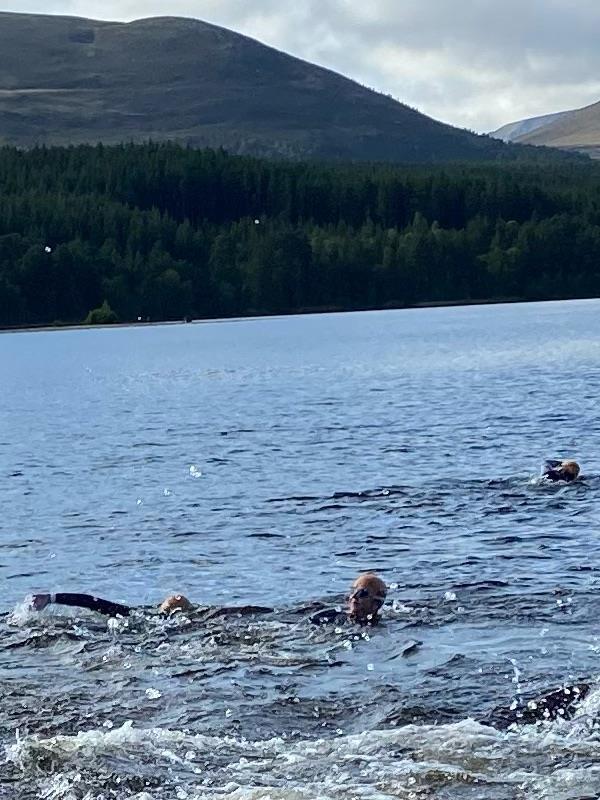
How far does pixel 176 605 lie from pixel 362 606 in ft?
9.06

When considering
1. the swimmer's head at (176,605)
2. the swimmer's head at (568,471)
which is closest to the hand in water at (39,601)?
the swimmer's head at (176,605)

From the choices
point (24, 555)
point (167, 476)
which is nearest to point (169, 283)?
point (167, 476)

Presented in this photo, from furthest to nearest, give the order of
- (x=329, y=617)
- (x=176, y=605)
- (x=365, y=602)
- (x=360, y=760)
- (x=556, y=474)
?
(x=556, y=474) < (x=176, y=605) < (x=329, y=617) < (x=365, y=602) < (x=360, y=760)

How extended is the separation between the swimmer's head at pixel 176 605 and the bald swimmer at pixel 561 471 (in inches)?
502

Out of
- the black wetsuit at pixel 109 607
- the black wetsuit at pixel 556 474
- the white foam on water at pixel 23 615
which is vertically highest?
the black wetsuit at pixel 556 474

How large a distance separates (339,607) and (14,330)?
170 m

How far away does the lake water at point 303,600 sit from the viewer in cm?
1514

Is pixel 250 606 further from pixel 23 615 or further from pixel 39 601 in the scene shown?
pixel 23 615

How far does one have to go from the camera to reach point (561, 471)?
32.8m

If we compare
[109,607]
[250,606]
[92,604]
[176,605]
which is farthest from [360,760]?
[109,607]

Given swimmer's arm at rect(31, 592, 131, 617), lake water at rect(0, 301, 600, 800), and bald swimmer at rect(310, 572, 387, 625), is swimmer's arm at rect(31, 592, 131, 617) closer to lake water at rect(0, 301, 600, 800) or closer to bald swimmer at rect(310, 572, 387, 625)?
lake water at rect(0, 301, 600, 800)

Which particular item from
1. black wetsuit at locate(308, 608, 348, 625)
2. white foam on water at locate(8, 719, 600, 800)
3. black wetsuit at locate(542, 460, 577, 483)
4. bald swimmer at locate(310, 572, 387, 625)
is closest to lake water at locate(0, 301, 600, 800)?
white foam on water at locate(8, 719, 600, 800)

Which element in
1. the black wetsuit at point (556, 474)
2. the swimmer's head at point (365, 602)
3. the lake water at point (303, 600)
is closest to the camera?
the lake water at point (303, 600)

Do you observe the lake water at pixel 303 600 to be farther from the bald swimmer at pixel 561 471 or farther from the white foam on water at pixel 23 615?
the bald swimmer at pixel 561 471
